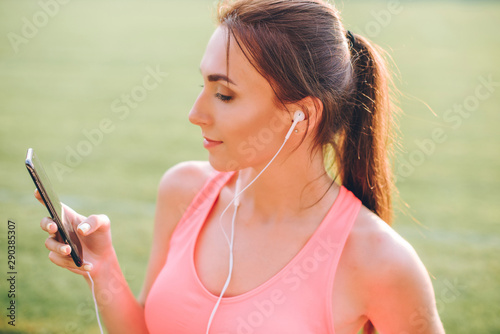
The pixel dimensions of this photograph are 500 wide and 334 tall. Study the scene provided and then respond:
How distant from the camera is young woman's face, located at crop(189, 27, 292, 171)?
6.62 ft

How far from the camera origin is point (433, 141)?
28.2ft

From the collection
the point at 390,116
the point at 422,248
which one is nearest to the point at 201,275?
the point at 390,116

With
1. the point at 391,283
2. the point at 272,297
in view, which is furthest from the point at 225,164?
the point at 391,283

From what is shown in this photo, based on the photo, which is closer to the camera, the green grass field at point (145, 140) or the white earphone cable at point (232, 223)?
the white earphone cable at point (232, 223)

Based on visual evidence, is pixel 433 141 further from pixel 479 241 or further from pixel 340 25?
pixel 340 25

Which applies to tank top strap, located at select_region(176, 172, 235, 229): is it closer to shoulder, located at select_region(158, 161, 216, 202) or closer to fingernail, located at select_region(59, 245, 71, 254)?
shoulder, located at select_region(158, 161, 216, 202)

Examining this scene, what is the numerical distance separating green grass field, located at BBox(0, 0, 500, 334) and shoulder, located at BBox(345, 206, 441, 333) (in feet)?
3.16

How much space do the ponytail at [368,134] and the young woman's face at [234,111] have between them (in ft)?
1.31

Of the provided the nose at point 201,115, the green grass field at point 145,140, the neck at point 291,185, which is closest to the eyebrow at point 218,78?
the nose at point 201,115

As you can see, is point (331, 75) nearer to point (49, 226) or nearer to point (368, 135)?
point (368, 135)

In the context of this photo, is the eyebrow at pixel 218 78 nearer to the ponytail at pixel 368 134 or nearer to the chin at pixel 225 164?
the chin at pixel 225 164

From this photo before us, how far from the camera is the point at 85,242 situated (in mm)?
2129

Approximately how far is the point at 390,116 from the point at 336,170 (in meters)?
0.35

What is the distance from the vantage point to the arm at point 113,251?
201cm
